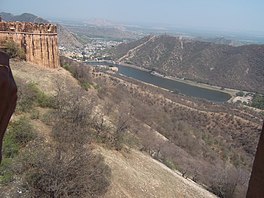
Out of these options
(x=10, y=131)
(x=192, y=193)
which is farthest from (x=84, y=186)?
(x=192, y=193)

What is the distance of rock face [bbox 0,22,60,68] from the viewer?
77.2ft

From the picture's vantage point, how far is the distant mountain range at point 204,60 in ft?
285

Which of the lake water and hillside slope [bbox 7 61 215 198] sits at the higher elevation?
hillside slope [bbox 7 61 215 198]

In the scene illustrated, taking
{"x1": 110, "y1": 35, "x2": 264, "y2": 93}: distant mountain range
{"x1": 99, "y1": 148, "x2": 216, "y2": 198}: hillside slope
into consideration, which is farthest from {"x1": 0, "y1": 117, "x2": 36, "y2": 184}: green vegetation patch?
{"x1": 110, "y1": 35, "x2": 264, "y2": 93}: distant mountain range

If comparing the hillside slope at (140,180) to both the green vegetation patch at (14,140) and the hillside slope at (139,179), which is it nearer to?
the hillside slope at (139,179)

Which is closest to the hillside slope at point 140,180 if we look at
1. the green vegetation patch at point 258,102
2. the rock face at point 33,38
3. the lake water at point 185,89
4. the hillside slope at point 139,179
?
the hillside slope at point 139,179

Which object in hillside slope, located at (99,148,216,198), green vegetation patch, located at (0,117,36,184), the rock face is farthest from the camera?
the rock face

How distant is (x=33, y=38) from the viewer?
23938 mm

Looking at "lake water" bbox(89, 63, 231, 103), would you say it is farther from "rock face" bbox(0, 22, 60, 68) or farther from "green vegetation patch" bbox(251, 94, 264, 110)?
"rock face" bbox(0, 22, 60, 68)

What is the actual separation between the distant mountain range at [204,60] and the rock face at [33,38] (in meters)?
64.5

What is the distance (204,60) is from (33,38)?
83601 millimetres

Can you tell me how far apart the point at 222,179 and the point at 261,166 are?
1891cm

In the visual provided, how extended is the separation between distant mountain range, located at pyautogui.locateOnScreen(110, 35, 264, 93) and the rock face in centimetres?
6448

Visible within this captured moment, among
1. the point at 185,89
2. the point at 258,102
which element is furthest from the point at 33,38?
the point at 185,89
